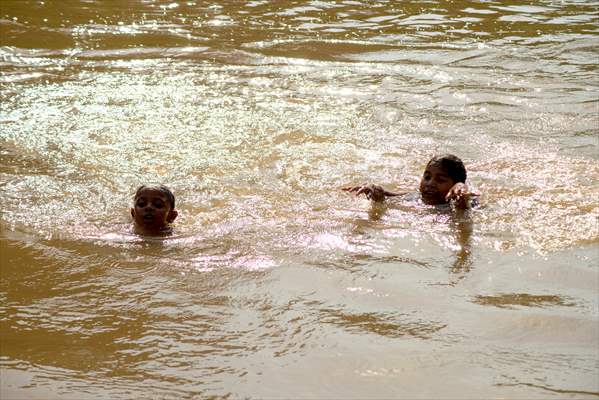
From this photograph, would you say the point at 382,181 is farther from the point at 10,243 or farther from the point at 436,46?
the point at 436,46

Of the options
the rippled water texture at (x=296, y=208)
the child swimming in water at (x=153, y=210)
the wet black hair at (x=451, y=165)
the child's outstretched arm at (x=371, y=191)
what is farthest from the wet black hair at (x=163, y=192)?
the wet black hair at (x=451, y=165)

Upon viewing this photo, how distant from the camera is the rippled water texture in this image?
4395 millimetres

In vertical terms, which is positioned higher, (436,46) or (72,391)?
(436,46)

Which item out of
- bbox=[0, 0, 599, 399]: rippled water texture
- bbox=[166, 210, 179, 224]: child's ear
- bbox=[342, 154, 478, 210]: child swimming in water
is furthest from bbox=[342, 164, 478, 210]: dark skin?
bbox=[166, 210, 179, 224]: child's ear

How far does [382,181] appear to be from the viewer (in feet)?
26.6

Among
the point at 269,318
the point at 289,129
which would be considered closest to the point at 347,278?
the point at 269,318

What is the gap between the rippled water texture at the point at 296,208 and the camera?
Answer: 14.4ft

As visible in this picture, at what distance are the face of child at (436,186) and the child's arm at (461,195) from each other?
0.34m

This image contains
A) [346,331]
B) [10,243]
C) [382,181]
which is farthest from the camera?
[382,181]

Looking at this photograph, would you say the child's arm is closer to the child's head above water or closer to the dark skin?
the dark skin

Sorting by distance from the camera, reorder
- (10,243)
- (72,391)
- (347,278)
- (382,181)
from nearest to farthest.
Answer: (72,391), (347,278), (10,243), (382,181)

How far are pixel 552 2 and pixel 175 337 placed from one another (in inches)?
507

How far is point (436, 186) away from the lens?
24.5 feet

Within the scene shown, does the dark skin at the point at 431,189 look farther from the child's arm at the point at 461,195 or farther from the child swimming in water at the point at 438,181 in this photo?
the child's arm at the point at 461,195
